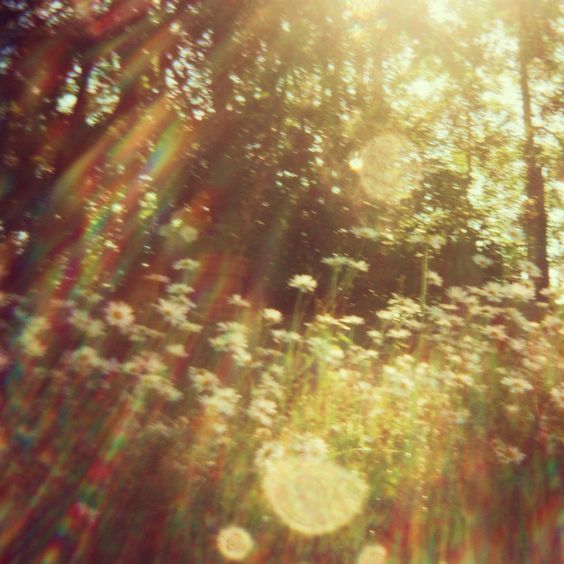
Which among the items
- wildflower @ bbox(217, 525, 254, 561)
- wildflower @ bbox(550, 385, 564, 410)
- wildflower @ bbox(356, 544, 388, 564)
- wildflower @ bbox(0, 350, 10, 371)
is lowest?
wildflower @ bbox(217, 525, 254, 561)

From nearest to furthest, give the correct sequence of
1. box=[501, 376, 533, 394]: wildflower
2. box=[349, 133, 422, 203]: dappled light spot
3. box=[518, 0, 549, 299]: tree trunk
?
box=[501, 376, 533, 394]: wildflower, box=[349, 133, 422, 203]: dappled light spot, box=[518, 0, 549, 299]: tree trunk

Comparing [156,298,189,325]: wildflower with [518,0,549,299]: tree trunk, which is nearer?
[156,298,189,325]: wildflower

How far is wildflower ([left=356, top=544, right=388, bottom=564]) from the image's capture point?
3.11m

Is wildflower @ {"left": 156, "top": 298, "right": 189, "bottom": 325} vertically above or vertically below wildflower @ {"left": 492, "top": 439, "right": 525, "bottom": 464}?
above

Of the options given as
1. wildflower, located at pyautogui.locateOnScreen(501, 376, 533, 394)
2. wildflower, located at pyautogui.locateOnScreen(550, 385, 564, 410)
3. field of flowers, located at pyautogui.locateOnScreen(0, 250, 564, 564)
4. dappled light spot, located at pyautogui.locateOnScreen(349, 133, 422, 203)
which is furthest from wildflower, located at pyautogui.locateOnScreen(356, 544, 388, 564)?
dappled light spot, located at pyautogui.locateOnScreen(349, 133, 422, 203)

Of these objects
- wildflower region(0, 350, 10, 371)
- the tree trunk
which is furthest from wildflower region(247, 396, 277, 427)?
the tree trunk

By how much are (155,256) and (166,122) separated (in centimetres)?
100

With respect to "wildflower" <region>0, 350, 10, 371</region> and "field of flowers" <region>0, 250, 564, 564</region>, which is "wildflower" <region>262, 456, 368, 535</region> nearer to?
"field of flowers" <region>0, 250, 564, 564</region>

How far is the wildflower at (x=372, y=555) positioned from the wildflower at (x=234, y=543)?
51cm

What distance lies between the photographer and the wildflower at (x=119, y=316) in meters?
3.75

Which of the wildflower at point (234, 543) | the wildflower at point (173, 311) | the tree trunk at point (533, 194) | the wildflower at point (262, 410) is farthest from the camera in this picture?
the tree trunk at point (533, 194)

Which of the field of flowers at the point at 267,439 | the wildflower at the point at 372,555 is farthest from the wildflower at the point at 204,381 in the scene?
the wildflower at the point at 372,555

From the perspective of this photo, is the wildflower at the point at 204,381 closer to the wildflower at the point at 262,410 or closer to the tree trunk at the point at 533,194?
the wildflower at the point at 262,410

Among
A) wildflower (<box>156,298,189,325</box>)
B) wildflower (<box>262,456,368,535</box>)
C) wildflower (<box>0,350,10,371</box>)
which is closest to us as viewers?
wildflower (<box>262,456,368,535</box>)
